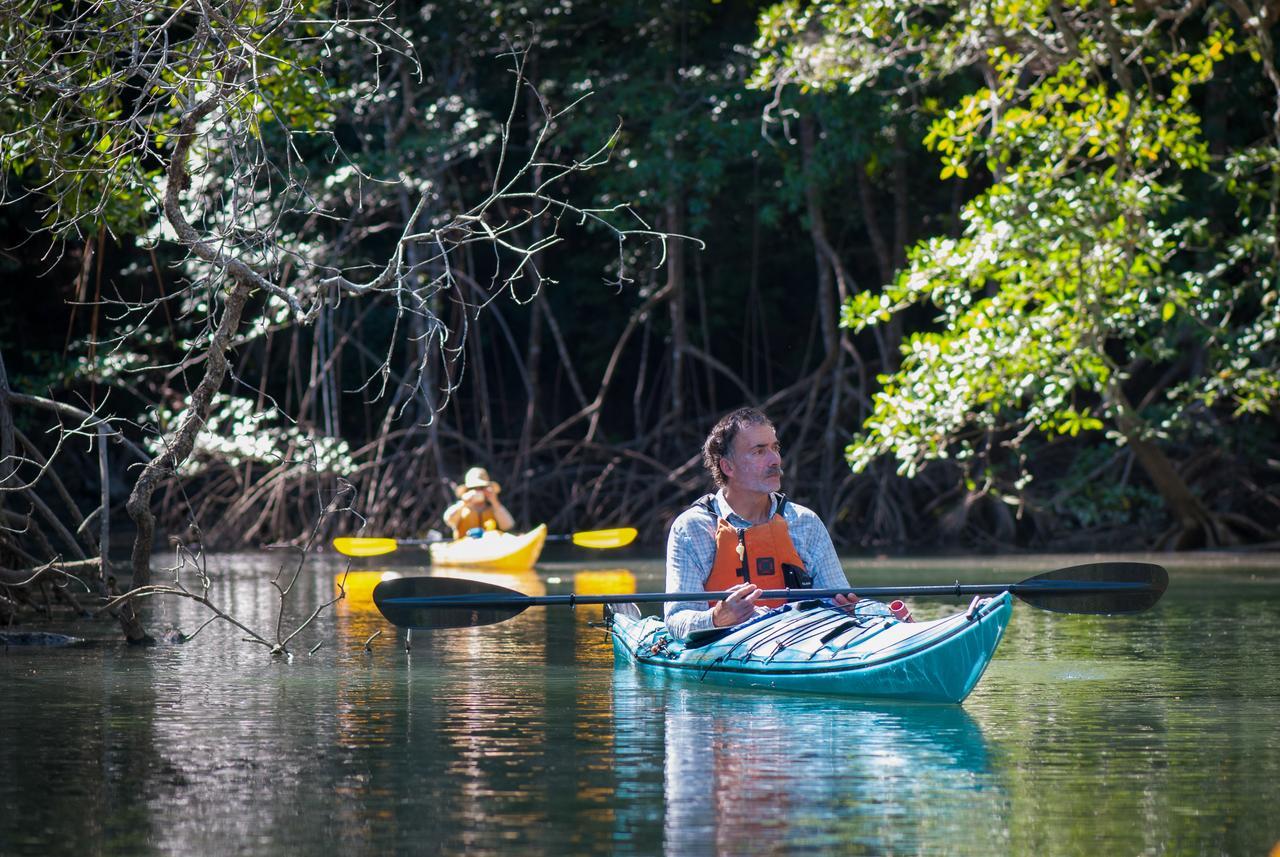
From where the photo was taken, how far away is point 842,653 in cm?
549

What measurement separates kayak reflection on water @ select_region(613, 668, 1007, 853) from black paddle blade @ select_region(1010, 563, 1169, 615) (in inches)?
32.1

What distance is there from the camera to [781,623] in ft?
19.2

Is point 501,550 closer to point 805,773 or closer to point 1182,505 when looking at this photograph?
point 1182,505

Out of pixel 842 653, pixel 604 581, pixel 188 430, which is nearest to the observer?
pixel 842 653

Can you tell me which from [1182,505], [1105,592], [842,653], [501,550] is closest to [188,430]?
[842,653]

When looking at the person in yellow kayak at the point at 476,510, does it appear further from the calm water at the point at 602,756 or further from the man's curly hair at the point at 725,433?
the man's curly hair at the point at 725,433

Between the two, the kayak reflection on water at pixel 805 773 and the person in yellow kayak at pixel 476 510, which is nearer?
the kayak reflection on water at pixel 805 773

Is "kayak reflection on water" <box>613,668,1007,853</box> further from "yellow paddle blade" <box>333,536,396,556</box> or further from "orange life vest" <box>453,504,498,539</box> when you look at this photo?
"orange life vest" <box>453,504,498,539</box>

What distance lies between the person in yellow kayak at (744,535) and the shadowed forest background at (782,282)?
4.58 metres

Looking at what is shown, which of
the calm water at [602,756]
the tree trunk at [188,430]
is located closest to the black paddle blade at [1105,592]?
the calm water at [602,756]

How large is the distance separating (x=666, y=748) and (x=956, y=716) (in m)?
0.97

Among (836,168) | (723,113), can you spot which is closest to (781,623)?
(836,168)

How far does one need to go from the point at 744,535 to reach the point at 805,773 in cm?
172

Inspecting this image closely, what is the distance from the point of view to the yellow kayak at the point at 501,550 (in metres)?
11.8
